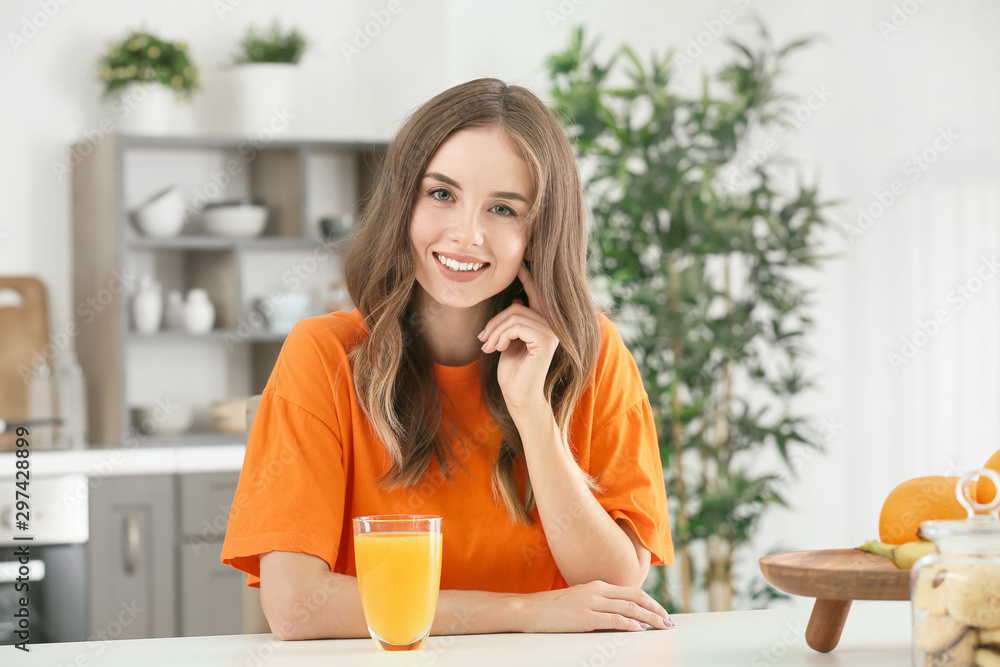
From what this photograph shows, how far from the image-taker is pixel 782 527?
3979mm

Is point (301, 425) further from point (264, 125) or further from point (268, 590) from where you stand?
point (264, 125)

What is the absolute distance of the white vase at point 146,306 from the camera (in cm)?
349

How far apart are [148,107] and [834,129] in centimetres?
253

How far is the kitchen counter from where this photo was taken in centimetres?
321

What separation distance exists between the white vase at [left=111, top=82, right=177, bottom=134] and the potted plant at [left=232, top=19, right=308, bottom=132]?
0.25 metres

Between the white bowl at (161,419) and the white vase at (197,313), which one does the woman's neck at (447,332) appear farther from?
the white bowl at (161,419)

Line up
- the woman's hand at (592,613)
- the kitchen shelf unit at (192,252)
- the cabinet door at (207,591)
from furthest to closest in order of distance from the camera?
the kitchen shelf unit at (192,252) → the cabinet door at (207,591) → the woman's hand at (592,613)

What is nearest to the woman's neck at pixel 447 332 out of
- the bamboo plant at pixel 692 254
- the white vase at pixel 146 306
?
the bamboo plant at pixel 692 254

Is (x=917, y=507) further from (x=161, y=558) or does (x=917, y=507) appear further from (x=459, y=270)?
(x=161, y=558)

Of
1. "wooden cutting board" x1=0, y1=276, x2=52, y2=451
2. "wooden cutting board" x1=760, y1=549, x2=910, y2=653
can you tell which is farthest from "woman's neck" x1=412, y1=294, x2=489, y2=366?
"wooden cutting board" x1=0, y1=276, x2=52, y2=451

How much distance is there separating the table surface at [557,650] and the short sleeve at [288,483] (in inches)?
6.1

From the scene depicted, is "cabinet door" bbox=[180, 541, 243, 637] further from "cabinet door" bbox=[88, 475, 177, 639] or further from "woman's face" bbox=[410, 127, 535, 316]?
"woman's face" bbox=[410, 127, 535, 316]

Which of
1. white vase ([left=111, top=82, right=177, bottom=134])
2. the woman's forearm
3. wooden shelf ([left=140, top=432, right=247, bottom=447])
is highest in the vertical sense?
white vase ([left=111, top=82, right=177, bottom=134])

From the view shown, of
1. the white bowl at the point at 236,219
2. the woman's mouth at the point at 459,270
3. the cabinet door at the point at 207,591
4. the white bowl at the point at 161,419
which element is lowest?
the cabinet door at the point at 207,591
